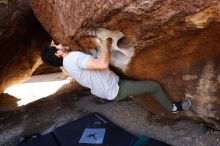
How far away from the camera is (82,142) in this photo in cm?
502

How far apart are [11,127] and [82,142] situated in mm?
2178

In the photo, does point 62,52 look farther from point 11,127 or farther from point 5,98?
point 5,98

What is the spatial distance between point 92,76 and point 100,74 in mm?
106

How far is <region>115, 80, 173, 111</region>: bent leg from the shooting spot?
441cm

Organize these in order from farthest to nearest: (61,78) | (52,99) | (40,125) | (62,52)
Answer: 1. (61,78)
2. (52,99)
3. (40,125)
4. (62,52)

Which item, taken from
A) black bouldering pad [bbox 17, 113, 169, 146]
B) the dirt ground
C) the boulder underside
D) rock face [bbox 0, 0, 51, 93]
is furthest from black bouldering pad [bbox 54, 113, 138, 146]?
rock face [bbox 0, 0, 51, 93]

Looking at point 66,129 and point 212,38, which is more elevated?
point 212,38

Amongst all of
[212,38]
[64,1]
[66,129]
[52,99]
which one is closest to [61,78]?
[52,99]

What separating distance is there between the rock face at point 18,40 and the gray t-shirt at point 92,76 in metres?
2.80

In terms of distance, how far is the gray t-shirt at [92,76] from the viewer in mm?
4145

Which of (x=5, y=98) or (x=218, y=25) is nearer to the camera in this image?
(x=218, y=25)

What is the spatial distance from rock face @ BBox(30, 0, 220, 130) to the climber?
0.62 feet

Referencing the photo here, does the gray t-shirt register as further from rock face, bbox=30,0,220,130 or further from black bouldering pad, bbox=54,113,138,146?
black bouldering pad, bbox=54,113,138,146

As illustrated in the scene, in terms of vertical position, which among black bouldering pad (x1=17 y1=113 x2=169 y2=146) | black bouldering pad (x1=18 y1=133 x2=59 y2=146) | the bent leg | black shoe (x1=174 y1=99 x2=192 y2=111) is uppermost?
the bent leg
